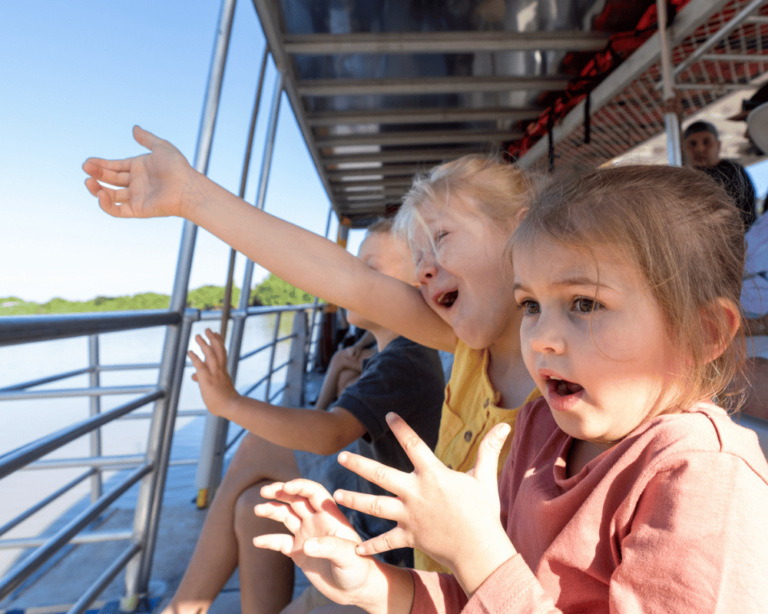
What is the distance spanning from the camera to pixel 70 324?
0.90m

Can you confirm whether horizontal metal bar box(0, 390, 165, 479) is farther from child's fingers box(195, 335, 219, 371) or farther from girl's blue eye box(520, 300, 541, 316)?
girl's blue eye box(520, 300, 541, 316)

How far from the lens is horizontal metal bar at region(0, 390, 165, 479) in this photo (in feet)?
2.61

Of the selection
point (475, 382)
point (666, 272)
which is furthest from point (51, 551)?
point (666, 272)

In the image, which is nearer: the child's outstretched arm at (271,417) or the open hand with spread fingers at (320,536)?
the open hand with spread fingers at (320,536)

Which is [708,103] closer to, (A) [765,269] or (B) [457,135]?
(B) [457,135]

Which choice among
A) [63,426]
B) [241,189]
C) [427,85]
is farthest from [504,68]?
[63,426]

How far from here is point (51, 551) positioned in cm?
103

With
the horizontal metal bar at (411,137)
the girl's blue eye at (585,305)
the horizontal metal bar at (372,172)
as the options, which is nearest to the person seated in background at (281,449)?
the girl's blue eye at (585,305)

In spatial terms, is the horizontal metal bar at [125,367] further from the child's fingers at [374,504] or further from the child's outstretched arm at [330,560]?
the child's fingers at [374,504]

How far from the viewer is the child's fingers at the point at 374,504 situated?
544mm

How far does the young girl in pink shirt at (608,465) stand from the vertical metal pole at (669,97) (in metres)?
1.30

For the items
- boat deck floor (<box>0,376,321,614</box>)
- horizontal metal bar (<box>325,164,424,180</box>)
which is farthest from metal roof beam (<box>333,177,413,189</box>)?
boat deck floor (<box>0,376,321,614</box>)

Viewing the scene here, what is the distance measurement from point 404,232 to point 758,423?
79cm

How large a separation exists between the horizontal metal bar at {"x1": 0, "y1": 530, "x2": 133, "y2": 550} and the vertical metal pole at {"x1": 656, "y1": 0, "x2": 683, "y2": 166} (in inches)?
85.1
